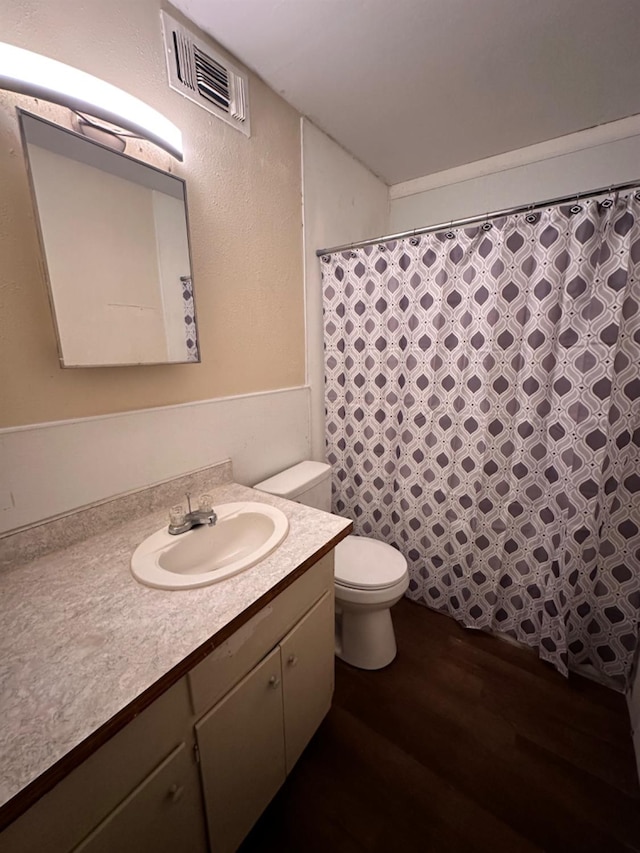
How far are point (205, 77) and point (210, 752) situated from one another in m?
1.93

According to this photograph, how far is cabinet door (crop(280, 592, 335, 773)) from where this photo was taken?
3.09 ft

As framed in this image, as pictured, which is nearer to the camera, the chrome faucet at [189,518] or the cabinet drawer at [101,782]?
the cabinet drawer at [101,782]

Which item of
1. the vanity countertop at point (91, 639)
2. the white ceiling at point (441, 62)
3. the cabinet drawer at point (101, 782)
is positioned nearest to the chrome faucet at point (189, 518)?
the vanity countertop at point (91, 639)

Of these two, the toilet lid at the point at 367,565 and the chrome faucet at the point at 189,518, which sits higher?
the chrome faucet at the point at 189,518

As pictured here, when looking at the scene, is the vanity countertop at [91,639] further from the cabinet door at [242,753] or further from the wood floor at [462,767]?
the wood floor at [462,767]

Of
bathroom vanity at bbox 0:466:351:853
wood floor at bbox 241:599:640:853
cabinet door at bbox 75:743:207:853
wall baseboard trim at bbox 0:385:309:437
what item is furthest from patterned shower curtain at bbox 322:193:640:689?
cabinet door at bbox 75:743:207:853

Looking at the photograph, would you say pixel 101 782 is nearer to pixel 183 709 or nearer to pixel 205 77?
pixel 183 709

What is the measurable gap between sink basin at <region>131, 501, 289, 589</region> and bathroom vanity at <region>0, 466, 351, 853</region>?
26mm

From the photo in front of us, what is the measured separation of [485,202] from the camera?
1.97m

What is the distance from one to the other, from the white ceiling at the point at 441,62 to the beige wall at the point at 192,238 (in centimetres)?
19

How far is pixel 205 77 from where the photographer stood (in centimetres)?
115

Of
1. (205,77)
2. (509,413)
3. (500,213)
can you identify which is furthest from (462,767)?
(205,77)

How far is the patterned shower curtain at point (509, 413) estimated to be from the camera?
1202 mm

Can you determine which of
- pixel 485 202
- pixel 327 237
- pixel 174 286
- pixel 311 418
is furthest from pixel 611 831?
pixel 485 202
